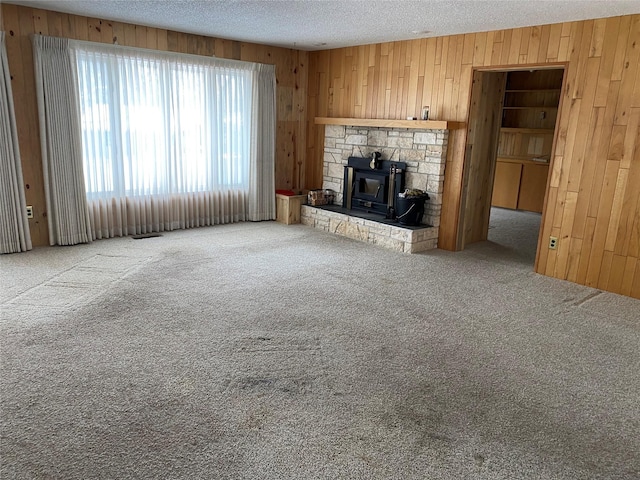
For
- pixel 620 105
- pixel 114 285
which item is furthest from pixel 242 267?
pixel 620 105

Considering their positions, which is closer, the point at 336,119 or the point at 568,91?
the point at 568,91

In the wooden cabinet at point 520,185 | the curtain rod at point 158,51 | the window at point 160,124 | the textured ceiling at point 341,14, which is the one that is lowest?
the wooden cabinet at point 520,185

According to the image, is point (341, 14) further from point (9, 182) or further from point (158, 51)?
point (9, 182)

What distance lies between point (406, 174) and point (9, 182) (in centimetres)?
433

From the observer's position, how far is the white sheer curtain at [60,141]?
4.87 metres

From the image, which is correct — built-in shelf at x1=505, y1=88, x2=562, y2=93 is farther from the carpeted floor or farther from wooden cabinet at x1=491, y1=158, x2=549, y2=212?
the carpeted floor

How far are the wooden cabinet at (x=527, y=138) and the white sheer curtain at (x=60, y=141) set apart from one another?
645 centimetres

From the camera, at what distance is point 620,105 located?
4.26 m

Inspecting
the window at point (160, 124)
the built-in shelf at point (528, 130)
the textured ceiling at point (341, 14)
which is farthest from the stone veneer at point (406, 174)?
the built-in shelf at point (528, 130)

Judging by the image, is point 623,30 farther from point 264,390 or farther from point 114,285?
point 114,285

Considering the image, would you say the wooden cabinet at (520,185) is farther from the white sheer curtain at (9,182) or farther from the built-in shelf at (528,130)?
the white sheer curtain at (9,182)

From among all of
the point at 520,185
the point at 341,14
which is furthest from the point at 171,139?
the point at 520,185

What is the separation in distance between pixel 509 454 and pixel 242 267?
3113 millimetres

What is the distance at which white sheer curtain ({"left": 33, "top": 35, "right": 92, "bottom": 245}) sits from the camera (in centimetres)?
487
